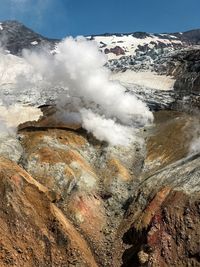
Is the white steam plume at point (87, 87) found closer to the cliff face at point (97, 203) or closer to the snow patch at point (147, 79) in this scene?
the cliff face at point (97, 203)

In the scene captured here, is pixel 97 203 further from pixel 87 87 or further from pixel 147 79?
pixel 147 79

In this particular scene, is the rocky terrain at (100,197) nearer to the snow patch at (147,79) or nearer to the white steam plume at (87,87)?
the white steam plume at (87,87)

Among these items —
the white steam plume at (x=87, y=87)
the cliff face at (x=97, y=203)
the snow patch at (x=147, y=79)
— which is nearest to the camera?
the cliff face at (x=97, y=203)

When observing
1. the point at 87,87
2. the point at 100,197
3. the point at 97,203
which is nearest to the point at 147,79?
the point at 87,87

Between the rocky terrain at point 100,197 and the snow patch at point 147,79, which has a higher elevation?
the snow patch at point 147,79

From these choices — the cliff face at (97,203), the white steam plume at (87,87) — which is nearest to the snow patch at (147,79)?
the white steam plume at (87,87)

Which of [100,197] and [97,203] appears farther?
[100,197]

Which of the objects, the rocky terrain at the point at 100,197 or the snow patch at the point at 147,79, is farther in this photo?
the snow patch at the point at 147,79

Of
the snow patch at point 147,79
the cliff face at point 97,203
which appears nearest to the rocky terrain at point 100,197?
the cliff face at point 97,203

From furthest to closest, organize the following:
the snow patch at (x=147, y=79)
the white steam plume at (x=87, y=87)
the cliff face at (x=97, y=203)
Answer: the snow patch at (x=147, y=79) < the white steam plume at (x=87, y=87) < the cliff face at (x=97, y=203)

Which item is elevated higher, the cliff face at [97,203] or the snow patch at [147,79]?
the snow patch at [147,79]
